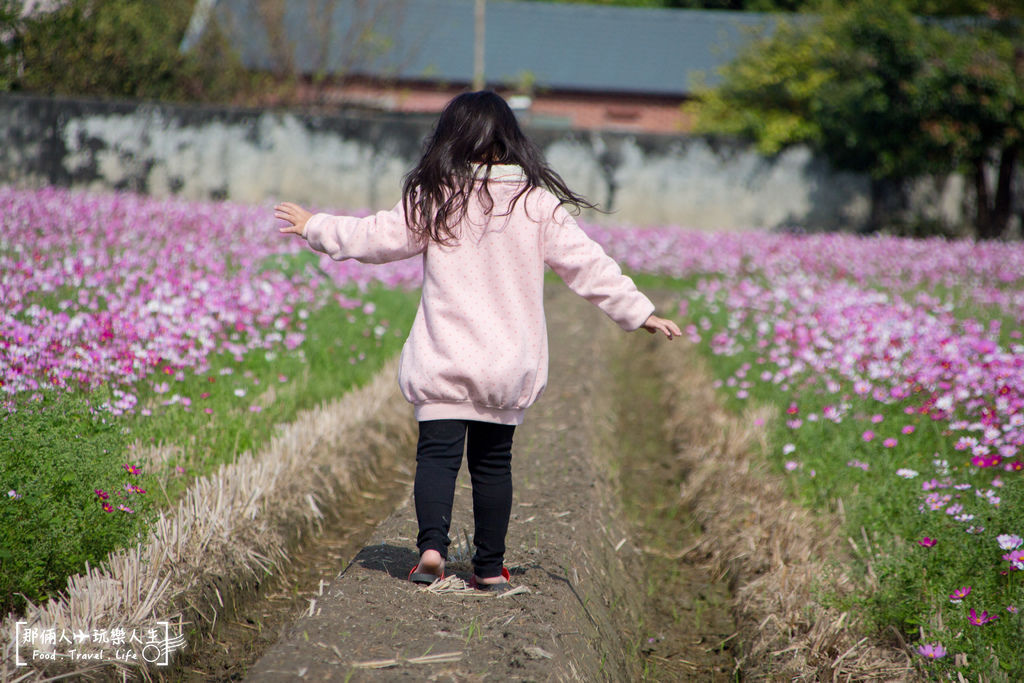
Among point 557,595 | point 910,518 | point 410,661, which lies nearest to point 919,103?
point 910,518

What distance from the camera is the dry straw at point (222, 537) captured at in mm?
2740

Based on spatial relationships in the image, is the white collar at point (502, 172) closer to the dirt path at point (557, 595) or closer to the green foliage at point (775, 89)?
the dirt path at point (557, 595)

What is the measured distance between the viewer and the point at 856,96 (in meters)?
14.0

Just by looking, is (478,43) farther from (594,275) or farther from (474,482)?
(474,482)

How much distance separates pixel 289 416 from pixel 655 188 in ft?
35.1

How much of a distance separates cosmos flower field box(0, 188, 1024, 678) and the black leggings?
46.3 inches

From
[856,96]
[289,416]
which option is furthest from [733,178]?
[289,416]

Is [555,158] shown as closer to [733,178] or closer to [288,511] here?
[733,178]

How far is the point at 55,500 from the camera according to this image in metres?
2.94

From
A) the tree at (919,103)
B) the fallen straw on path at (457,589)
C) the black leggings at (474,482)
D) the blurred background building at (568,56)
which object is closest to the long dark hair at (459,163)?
the black leggings at (474,482)

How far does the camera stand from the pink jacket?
9.56ft

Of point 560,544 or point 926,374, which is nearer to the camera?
point 560,544

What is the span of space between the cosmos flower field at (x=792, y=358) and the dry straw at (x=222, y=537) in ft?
1.19

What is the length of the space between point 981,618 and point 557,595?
143 cm
